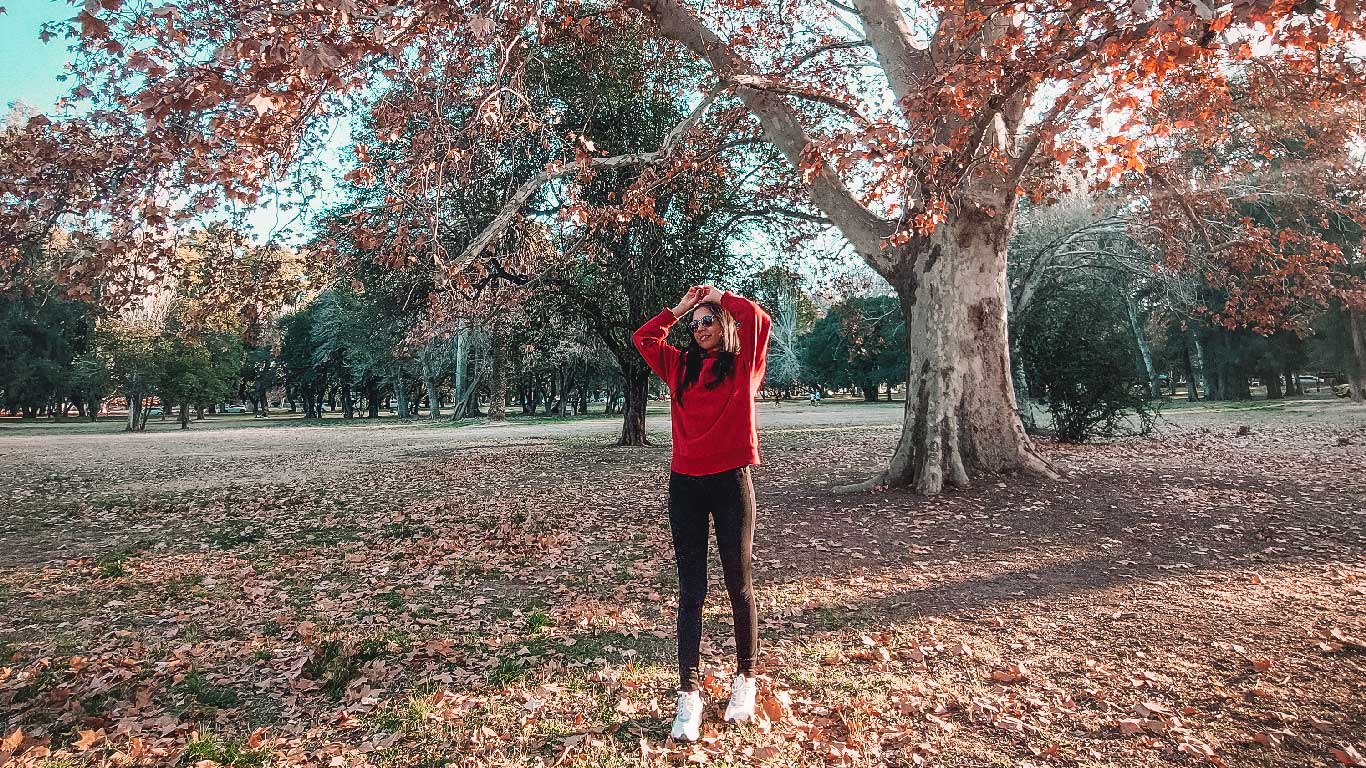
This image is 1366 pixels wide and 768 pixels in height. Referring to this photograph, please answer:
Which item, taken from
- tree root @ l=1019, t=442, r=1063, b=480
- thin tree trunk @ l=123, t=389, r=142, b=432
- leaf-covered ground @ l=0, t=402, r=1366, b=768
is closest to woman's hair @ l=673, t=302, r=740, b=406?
leaf-covered ground @ l=0, t=402, r=1366, b=768

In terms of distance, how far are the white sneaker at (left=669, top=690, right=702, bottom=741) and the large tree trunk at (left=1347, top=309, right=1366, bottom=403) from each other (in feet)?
124

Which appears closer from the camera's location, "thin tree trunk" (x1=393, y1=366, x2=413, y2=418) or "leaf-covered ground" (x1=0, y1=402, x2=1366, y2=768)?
"leaf-covered ground" (x1=0, y1=402, x2=1366, y2=768)

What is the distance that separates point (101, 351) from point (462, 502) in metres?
27.7

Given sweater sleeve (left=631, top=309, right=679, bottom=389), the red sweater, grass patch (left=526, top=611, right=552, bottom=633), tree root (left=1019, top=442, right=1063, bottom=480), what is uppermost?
sweater sleeve (left=631, top=309, right=679, bottom=389)

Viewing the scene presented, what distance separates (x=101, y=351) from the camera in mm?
28719

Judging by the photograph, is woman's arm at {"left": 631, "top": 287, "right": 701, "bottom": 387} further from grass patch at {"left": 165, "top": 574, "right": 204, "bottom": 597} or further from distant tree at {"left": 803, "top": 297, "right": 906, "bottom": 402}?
distant tree at {"left": 803, "top": 297, "right": 906, "bottom": 402}

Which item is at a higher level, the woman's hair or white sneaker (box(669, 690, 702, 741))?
the woman's hair

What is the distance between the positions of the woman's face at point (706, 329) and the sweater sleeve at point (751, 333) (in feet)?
0.44

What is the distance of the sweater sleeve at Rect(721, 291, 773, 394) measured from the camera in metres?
3.44

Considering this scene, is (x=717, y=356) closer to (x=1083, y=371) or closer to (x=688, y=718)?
(x=688, y=718)

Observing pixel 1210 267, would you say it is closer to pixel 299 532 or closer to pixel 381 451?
pixel 299 532

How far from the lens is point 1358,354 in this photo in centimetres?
3028

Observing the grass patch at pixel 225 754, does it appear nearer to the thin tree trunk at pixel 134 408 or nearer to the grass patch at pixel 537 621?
the grass patch at pixel 537 621

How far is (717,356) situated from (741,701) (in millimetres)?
1706
